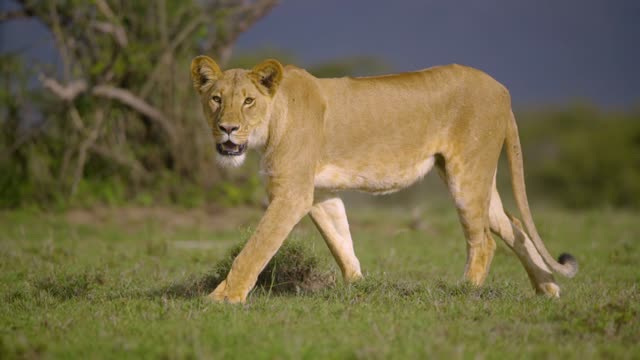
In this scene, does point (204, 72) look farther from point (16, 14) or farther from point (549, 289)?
point (16, 14)

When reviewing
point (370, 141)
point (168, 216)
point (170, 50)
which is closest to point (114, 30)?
point (170, 50)

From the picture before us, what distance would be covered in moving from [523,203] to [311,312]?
1874 mm

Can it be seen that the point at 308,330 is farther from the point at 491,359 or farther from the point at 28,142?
the point at 28,142

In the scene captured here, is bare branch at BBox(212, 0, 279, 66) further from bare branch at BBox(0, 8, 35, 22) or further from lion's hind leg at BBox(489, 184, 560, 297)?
lion's hind leg at BBox(489, 184, 560, 297)

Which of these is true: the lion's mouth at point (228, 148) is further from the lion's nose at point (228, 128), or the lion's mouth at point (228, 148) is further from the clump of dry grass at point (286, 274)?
the clump of dry grass at point (286, 274)

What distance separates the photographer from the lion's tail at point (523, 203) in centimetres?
536

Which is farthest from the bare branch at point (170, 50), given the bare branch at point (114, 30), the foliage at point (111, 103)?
the bare branch at point (114, 30)

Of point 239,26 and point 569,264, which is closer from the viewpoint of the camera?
point 569,264

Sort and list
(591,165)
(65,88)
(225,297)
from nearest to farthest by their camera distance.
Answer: (225,297), (65,88), (591,165)

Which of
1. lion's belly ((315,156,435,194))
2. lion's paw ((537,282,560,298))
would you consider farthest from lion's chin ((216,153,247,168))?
lion's paw ((537,282,560,298))

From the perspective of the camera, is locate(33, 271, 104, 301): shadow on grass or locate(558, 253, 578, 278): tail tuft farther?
locate(558, 253, 578, 278): tail tuft

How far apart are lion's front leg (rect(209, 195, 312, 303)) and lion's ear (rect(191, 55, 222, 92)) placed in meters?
0.74

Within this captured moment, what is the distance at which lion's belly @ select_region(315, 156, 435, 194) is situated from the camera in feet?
16.9

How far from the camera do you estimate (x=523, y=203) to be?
5.64 meters
